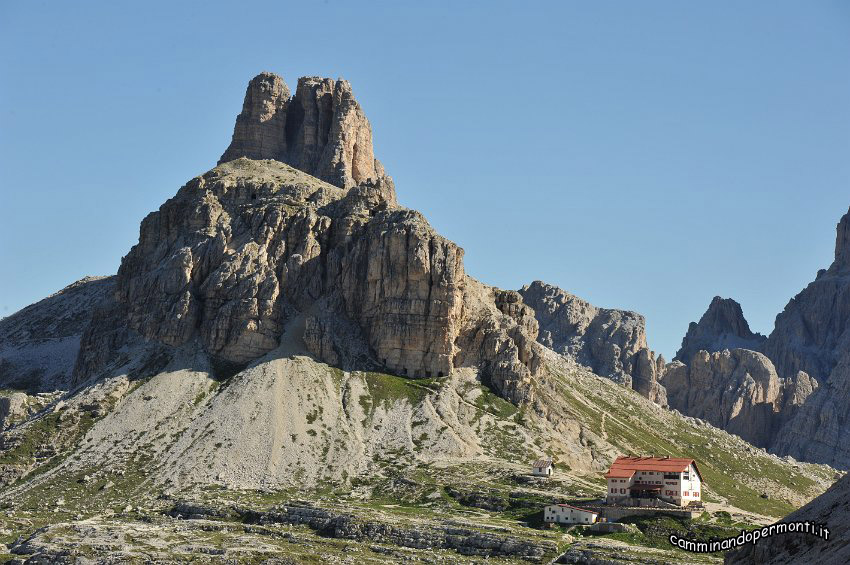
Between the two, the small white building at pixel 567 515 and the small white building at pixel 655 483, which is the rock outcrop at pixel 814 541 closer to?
the small white building at pixel 567 515

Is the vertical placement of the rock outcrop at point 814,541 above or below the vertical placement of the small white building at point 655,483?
below

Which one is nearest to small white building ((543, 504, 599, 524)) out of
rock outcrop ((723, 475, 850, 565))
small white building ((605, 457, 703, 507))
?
small white building ((605, 457, 703, 507))

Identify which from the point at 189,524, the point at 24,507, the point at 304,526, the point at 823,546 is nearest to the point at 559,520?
the point at 304,526

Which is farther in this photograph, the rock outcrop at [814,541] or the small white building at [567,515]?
the small white building at [567,515]

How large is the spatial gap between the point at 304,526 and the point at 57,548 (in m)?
35.6

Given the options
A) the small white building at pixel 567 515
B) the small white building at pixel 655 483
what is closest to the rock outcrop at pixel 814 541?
the small white building at pixel 567 515

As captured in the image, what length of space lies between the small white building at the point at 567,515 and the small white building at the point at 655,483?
735 centimetres

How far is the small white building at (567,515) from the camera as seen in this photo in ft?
561

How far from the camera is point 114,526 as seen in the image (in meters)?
178

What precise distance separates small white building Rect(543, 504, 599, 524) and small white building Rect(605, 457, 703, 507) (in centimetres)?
735

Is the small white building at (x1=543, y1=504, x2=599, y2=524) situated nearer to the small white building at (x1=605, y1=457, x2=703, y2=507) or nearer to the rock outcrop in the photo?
the small white building at (x1=605, y1=457, x2=703, y2=507)

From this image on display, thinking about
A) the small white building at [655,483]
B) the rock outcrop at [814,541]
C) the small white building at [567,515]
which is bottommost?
the rock outcrop at [814,541]

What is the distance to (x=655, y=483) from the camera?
177m

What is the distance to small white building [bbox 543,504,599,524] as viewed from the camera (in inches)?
6737
